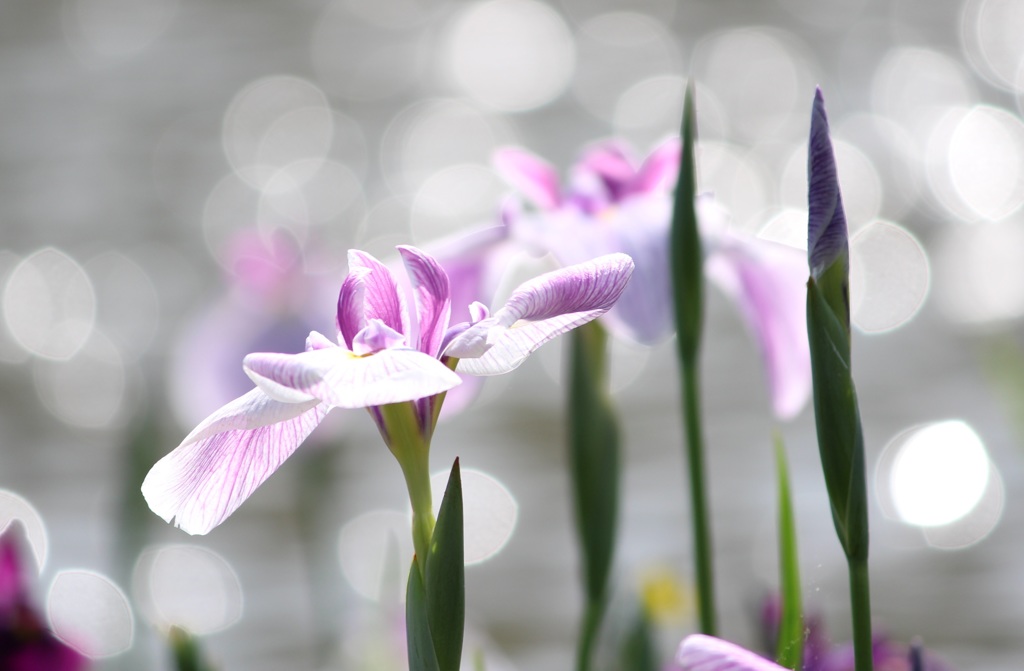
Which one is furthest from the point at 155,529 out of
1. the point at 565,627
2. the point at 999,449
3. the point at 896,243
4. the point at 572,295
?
the point at 896,243

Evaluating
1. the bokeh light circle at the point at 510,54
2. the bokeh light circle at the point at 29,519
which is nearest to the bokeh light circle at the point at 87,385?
the bokeh light circle at the point at 29,519

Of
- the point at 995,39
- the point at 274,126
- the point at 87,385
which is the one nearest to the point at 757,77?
the point at 995,39

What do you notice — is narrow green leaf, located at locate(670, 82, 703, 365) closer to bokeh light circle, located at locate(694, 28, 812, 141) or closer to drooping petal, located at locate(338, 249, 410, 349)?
drooping petal, located at locate(338, 249, 410, 349)

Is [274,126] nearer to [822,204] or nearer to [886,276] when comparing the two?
[886,276]

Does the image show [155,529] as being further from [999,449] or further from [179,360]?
[999,449]

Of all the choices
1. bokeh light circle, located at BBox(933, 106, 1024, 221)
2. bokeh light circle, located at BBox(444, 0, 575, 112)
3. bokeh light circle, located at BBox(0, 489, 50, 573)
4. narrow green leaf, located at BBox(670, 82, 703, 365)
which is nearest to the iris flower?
narrow green leaf, located at BBox(670, 82, 703, 365)
